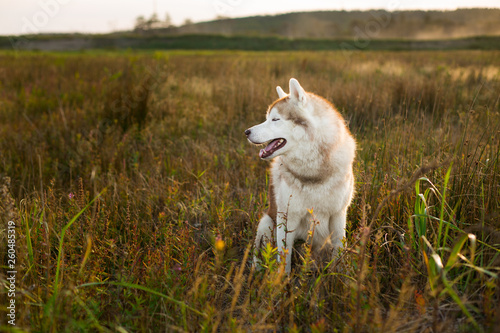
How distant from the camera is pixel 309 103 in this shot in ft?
8.55

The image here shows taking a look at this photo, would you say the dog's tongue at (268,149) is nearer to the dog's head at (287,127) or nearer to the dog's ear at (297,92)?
the dog's head at (287,127)

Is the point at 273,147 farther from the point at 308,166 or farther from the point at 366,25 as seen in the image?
the point at 366,25

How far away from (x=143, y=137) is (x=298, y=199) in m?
3.40

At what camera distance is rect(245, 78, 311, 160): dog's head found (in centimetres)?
255

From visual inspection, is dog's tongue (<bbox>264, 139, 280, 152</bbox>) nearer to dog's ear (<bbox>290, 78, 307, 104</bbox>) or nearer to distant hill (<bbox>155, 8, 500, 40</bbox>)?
dog's ear (<bbox>290, 78, 307, 104</bbox>)

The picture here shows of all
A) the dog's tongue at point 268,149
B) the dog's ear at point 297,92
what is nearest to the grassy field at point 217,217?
the dog's tongue at point 268,149

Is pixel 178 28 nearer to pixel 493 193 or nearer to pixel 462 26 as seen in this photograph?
pixel 462 26

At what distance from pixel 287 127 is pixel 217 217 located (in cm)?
112

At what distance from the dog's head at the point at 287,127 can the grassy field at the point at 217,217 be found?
2.03 feet

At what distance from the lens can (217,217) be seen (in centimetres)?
304

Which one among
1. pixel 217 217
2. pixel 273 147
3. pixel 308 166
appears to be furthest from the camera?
pixel 217 217

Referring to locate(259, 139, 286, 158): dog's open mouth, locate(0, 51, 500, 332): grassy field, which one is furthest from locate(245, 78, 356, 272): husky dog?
locate(0, 51, 500, 332): grassy field

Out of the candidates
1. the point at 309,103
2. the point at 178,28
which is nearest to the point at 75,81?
the point at 309,103

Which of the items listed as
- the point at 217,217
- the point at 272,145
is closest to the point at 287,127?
the point at 272,145
